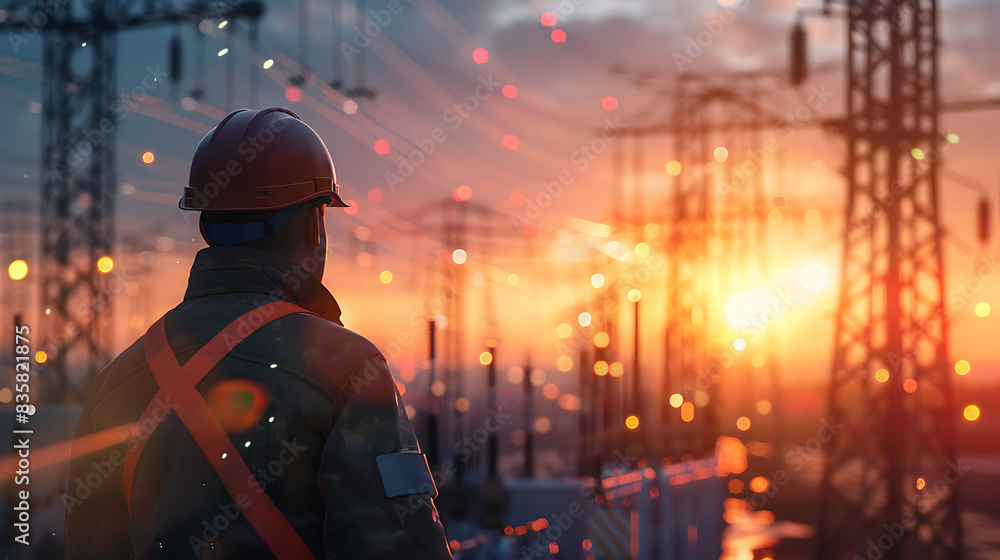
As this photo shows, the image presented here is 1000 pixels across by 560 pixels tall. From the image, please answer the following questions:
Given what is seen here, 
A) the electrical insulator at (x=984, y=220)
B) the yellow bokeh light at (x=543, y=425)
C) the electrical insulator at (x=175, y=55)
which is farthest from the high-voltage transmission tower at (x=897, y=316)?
the yellow bokeh light at (x=543, y=425)

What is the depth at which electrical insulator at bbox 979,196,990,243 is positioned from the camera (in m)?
17.6

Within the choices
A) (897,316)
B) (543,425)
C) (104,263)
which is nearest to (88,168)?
(104,263)

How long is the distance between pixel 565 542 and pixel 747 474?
36.7 m

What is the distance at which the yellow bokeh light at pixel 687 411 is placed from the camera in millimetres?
33291

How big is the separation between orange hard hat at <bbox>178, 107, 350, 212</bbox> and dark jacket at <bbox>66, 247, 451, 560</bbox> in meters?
0.23

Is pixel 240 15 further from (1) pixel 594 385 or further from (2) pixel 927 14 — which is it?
(1) pixel 594 385

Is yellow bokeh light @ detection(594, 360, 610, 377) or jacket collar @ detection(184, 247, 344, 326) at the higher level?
jacket collar @ detection(184, 247, 344, 326)

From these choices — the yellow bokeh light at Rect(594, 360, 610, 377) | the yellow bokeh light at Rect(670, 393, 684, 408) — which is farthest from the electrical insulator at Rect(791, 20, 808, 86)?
the yellow bokeh light at Rect(670, 393, 684, 408)

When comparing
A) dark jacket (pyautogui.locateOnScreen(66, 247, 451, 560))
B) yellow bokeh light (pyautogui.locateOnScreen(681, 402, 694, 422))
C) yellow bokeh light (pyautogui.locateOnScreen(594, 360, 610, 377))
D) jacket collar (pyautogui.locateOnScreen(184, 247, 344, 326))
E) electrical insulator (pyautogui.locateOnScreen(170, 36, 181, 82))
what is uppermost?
electrical insulator (pyautogui.locateOnScreen(170, 36, 181, 82))

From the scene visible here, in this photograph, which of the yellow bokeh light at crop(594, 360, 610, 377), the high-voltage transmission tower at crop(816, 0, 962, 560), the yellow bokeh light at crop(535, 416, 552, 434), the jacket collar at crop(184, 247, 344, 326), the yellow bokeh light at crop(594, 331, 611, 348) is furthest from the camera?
the yellow bokeh light at crop(535, 416, 552, 434)

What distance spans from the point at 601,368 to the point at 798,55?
563 inches

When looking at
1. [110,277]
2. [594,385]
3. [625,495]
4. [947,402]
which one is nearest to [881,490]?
[947,402]

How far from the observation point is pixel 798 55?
2091 centimetres

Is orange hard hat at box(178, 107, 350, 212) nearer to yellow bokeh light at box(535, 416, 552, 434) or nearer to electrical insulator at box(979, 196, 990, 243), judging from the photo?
electrical insulator at box(979, 196, 990, 243)
